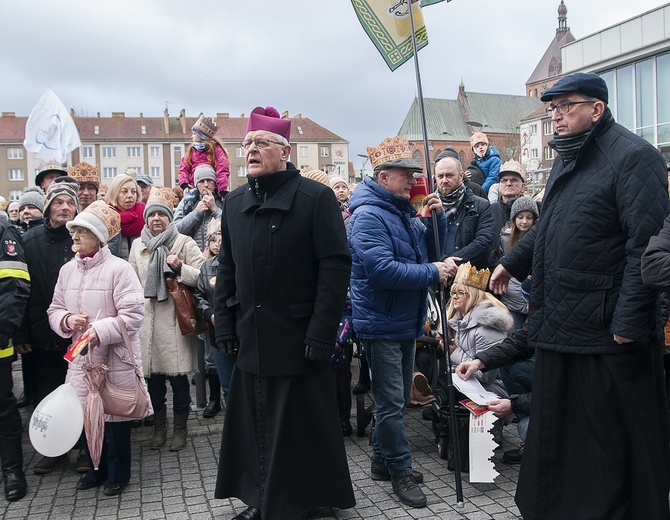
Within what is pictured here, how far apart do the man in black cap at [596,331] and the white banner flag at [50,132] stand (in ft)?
27.7

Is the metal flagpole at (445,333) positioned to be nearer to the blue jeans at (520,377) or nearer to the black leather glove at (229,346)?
the blue jeans at (520,377)

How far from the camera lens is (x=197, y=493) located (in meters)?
4.70

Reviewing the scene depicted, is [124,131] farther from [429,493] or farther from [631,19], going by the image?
[429,493]

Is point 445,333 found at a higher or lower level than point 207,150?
lower

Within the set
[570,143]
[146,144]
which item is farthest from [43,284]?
[146,144]

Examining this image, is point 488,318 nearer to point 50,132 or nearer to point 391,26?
point 391,26

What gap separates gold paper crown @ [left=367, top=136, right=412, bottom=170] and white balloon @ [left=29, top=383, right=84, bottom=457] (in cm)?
266

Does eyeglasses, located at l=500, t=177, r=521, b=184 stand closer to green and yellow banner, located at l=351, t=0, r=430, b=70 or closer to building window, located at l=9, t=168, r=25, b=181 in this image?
green and yellow banner, located at l=351, t=0, r=430, b=70

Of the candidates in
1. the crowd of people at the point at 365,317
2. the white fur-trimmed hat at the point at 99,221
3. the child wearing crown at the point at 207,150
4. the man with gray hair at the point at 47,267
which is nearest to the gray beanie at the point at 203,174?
the child wearing crown at the point at 207,150

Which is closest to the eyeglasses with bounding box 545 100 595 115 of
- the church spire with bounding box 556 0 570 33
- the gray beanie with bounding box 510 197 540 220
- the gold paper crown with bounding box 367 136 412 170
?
the gold paper crown with bounding box 367 136 412 170

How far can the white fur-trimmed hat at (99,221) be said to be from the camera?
4.69 meters

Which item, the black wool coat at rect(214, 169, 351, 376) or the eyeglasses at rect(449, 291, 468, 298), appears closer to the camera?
the black wool coat at rect(214, 169, 351, 376)

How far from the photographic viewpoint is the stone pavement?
4328 mm

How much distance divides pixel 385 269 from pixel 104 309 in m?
2.04
